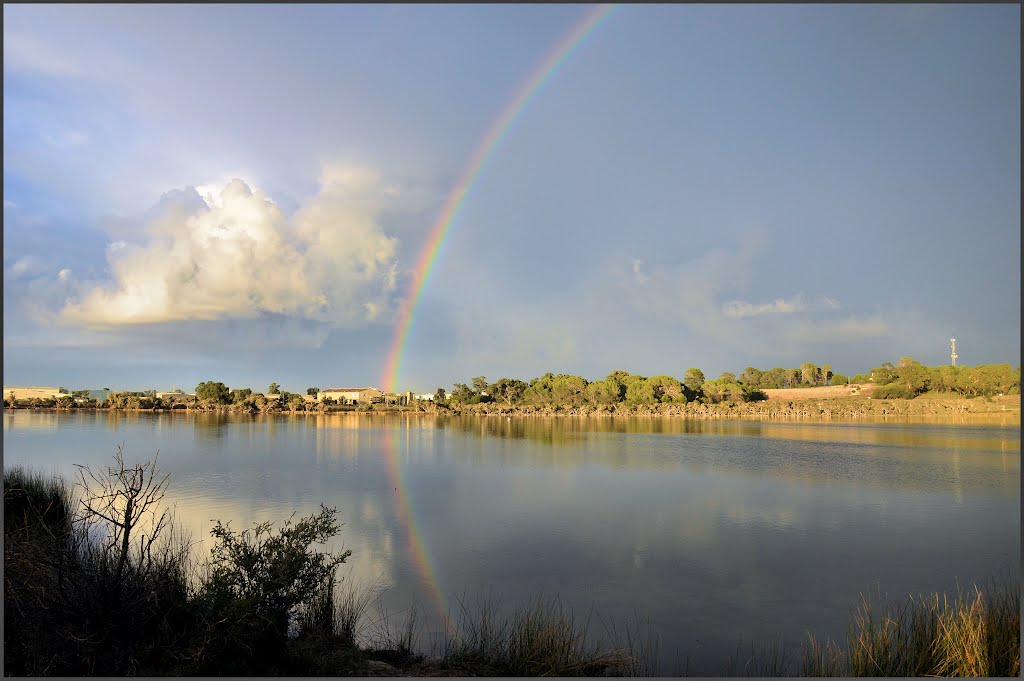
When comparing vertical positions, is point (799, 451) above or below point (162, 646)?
below

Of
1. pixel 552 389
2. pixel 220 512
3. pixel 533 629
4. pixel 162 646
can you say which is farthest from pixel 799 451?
pixel 552 389

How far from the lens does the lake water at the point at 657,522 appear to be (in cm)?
910

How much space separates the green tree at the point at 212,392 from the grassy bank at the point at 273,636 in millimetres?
98208

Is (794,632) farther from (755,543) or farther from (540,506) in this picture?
(540,506)

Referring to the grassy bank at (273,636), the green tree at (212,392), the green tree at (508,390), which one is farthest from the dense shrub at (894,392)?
the green tree at (212,392)

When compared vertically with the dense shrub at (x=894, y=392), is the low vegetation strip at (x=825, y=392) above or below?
below

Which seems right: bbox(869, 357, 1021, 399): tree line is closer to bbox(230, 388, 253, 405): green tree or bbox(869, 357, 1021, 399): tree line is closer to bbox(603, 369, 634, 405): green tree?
bbox(603, 369, 634, 405): green tree

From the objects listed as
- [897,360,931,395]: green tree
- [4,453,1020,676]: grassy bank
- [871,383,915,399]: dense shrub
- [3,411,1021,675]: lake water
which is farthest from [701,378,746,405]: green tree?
[4,453,1020,676]: grassy bank

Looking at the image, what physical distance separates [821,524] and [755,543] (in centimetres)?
298

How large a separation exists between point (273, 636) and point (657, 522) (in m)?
11.0

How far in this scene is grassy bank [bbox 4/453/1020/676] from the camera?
17.9 ft

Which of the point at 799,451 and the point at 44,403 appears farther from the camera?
the point at 44,403

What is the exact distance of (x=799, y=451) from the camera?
30.7m

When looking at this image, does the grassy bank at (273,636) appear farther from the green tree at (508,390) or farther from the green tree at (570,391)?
A: the green tree at (508,390)
